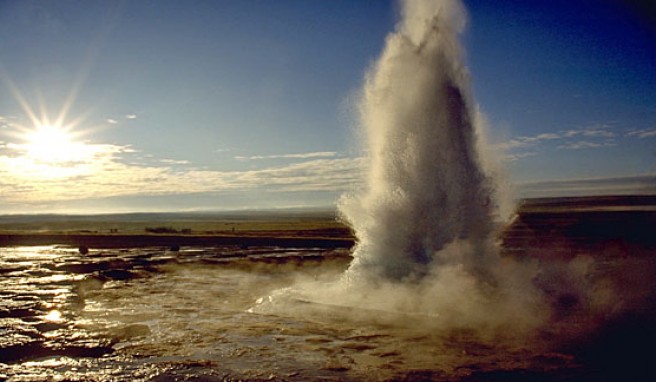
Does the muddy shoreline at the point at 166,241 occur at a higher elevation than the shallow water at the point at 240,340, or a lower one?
higher

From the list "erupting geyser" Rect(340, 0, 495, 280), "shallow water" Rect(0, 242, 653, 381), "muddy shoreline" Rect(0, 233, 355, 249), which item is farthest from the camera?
"muddy shoreline" Rect(0, 233, 355, 249)

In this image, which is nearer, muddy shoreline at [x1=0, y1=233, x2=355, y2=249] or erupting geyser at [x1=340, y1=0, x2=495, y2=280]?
erupting geyser at [x1=340, y1=0, x2=495, y2=280]

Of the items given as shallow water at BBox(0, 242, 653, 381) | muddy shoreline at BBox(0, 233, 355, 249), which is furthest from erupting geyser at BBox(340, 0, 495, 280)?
muddy shoreline at BBox(0, 233, 355, 249)

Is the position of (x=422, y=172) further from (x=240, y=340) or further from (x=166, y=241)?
(x=166, y=241)

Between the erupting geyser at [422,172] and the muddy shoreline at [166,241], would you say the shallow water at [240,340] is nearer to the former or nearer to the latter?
the erupting geyser at [422,172]

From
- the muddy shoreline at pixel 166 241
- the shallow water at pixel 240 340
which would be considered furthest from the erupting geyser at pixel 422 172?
the muddy shoreline at pixel 166 241

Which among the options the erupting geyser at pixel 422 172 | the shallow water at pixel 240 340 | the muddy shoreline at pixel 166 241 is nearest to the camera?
the shallow water at pixel 240 340

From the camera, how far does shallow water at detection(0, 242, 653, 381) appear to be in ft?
26.8

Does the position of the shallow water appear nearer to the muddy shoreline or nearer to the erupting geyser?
the erupting geyser

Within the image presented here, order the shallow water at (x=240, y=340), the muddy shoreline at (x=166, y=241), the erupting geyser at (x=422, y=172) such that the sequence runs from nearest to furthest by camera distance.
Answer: the shallow water at (x=240, y=340), the erupting geyser at (x=422, y=172), the muddy shoreline at (x=166, y=241)

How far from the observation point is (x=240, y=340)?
33.7 ft

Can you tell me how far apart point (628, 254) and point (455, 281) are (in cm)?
1914

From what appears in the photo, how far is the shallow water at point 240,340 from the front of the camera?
321 inches

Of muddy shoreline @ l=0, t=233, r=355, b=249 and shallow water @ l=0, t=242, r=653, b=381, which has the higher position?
muddy shoreline @ l=0, t=233, r=355, b=249
